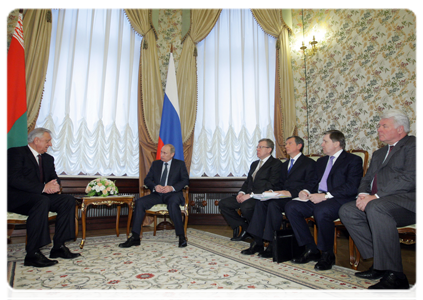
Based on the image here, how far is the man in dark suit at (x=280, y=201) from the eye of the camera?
325 centimetres

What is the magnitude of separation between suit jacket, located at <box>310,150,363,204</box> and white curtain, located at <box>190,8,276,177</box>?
7.94 ft

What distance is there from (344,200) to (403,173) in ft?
2.22

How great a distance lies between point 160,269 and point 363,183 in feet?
6.76

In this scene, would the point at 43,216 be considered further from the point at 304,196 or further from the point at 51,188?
the point at 304,196

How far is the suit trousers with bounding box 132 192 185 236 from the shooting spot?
12.2 feet

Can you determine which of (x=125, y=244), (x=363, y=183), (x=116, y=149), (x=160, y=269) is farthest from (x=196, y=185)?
(x=363, y=183)

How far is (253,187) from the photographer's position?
153 inches

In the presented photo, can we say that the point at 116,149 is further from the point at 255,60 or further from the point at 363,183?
A: the point at 363,183

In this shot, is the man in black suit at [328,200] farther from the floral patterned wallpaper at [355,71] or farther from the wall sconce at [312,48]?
the wall sconce at [312,48]

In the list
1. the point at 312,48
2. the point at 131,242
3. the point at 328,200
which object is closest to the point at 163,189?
the point at 131,242

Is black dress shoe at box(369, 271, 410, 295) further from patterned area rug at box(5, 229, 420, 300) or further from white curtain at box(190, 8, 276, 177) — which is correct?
white curtain at box(190, 8, 276, 177)

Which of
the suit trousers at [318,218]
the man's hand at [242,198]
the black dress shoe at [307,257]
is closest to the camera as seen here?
the suit trousers at [318,218]

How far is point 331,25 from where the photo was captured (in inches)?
201

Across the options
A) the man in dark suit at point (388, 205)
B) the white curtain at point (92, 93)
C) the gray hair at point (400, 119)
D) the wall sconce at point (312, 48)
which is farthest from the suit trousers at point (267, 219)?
the wall sconce at point (312, 48)
